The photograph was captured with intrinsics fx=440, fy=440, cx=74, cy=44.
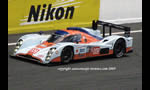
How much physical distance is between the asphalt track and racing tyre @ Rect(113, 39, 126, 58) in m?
0.25

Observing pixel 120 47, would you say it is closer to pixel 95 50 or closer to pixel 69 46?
pixel 95 50

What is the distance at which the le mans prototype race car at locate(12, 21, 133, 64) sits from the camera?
1566cm

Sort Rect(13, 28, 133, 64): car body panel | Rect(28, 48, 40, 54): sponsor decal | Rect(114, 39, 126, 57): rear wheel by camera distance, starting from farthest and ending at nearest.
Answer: Rect(114, 39, 126, 57): rear wheel, Rect(28, 48, 40, 54): sponsor decal, Rect(13, 28, 133, 64): car body panel

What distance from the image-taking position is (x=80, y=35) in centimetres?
1670

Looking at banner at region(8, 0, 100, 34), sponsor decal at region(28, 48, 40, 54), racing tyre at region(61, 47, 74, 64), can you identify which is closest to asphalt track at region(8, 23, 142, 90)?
racing tyre at region(61, 47, 74, 64)

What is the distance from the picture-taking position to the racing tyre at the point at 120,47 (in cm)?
1727

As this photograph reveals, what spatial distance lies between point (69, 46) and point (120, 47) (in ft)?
8.34

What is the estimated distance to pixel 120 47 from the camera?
1745cm

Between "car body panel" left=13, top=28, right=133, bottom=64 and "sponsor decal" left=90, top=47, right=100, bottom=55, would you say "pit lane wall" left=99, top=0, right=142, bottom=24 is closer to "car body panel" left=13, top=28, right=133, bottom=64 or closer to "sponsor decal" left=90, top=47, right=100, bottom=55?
"car body panel" left=13, top=28, right=133, bottom=64

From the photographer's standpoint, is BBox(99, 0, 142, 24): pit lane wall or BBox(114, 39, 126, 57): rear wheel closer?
BBox(114, 39, 126, 57): rear wheel

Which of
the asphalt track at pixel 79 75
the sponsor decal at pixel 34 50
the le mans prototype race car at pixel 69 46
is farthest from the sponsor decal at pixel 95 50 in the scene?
the sponsor decal at pixel 34 50
